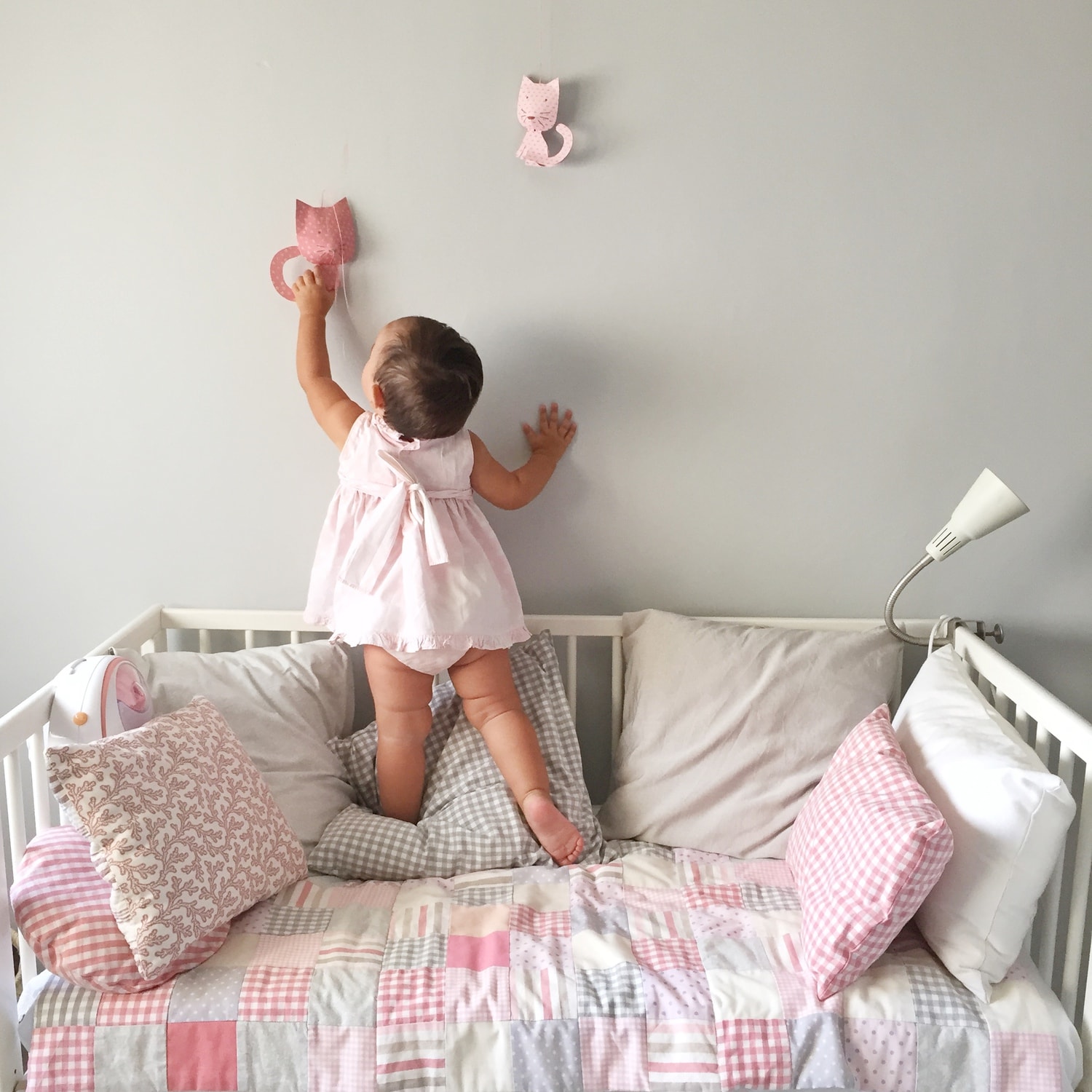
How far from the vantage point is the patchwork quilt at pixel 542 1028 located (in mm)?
1288

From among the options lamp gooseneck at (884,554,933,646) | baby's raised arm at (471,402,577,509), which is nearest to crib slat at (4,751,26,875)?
baby's raised arm at (471,402,577,509)

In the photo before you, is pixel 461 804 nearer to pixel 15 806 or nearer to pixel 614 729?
pixel 614 729

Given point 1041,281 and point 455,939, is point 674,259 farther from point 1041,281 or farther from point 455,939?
point 455,939

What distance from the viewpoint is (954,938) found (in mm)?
1335

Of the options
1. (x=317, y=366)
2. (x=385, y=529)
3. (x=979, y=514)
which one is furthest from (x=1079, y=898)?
(x=317, y=366)

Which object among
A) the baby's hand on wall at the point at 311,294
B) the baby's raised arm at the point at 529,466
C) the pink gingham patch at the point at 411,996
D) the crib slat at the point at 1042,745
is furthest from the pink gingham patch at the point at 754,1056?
the baby's hand on wall at the point at 311,294

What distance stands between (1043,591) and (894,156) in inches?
33.6

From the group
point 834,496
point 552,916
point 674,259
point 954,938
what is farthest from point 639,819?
point 674,259

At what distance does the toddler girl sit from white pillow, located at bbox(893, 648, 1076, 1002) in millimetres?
595

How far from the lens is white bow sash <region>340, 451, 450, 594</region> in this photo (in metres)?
1.69

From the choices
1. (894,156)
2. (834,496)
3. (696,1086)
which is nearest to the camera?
(696,1086)

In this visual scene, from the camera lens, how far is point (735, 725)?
69.4 inches

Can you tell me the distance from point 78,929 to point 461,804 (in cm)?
63

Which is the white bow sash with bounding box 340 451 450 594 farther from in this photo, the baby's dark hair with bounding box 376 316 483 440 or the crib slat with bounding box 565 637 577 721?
the crib slat with bounding box 565 637 577 721
